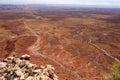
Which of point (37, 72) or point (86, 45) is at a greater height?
point (37, 72)

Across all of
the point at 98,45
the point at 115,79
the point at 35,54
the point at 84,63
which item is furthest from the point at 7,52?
the point at 115,79

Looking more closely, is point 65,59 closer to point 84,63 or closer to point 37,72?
point 84,63

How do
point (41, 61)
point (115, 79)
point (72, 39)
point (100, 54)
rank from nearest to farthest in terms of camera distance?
point (115, 79) → point (41, 61) → point (100, 54) → point (72, 39)

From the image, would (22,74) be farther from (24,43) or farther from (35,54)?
(24,43)

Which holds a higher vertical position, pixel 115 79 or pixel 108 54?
pixel 115 79

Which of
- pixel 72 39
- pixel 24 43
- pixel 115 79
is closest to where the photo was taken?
pixel 115 79

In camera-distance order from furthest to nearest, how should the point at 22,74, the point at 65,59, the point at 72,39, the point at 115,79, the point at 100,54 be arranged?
1. the point at 72,39
2. the point at 100,54
3. the point at 65,59
4. the point at 22,74
5. the point at 115,79

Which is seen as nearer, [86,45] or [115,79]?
[115,79]

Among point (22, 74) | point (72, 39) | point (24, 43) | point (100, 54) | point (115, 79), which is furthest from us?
point (72, 39)

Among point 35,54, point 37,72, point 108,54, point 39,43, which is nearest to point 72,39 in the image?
point 39,43
